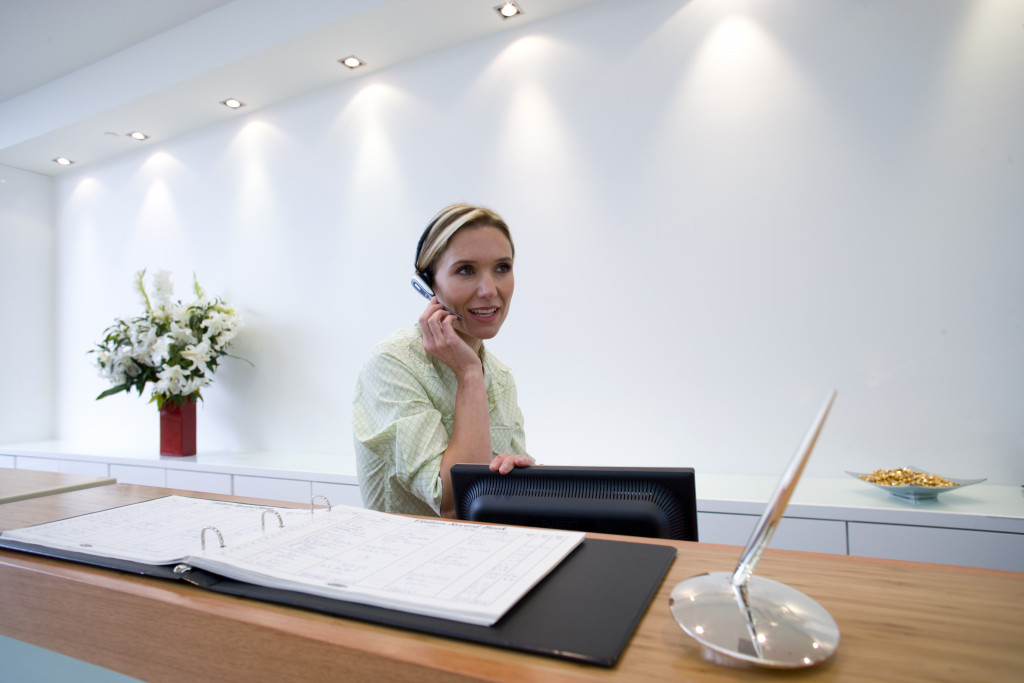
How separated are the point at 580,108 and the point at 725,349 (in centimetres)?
125

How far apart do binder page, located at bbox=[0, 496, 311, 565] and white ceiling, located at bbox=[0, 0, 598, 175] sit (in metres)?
2.38

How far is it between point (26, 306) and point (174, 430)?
206cm

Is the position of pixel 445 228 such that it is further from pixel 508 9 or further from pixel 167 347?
pixel 167 347

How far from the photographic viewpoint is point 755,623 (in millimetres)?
489

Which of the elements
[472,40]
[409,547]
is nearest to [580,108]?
[472,40]

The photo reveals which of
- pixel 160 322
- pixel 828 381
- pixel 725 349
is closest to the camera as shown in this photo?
pixel 828 381

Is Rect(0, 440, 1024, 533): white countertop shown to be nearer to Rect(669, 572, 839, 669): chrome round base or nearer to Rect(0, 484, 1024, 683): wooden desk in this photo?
Rect(0, 484, 1024, 683): wooden desk

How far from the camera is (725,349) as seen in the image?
2.34 metres

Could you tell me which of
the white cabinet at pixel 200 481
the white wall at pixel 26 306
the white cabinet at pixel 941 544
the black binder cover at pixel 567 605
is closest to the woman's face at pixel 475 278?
the black binder cover at pixel 567 605

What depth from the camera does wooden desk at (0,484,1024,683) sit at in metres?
0.46

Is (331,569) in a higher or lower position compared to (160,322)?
lower

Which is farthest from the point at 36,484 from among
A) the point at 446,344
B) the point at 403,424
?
the point at 446,344

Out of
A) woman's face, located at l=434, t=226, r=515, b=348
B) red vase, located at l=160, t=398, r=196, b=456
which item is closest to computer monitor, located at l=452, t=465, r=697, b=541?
woman's face, located at l=434, t=226, r=515, b=348

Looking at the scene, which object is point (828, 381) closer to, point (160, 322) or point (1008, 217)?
point (1008, 217)
